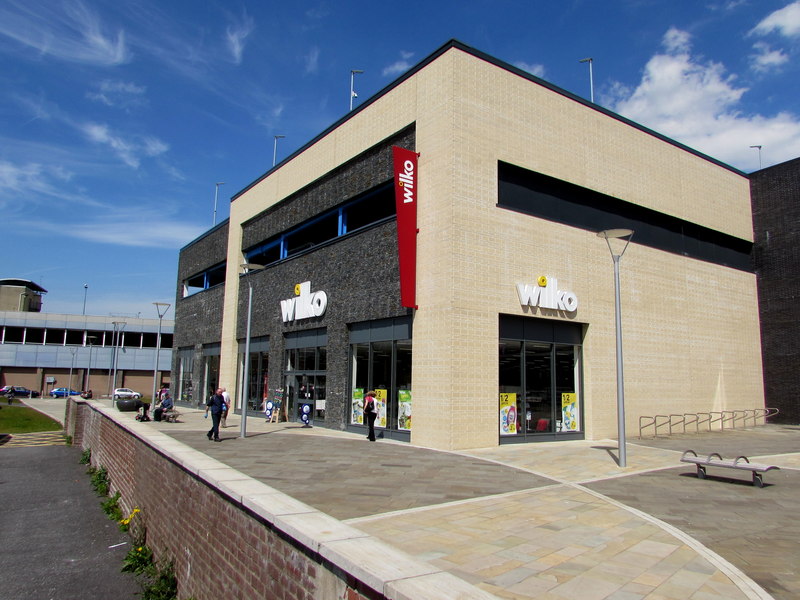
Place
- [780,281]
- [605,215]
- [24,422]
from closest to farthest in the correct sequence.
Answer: [605,215], [780,281], [24,422]

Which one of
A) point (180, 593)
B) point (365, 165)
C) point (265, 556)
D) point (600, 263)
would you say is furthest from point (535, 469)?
point (365, 165)

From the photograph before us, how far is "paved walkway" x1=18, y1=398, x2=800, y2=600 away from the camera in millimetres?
5434

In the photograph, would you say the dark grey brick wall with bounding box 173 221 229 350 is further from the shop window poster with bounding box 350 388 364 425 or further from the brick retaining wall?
the brick retaining wall

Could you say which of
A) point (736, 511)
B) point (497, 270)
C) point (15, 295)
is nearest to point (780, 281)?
point (497, 270)

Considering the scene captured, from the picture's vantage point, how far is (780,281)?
81.5 feet

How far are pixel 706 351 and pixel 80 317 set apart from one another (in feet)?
242

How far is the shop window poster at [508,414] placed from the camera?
16219mm

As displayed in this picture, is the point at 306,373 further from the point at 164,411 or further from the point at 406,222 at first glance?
the point at 406,222

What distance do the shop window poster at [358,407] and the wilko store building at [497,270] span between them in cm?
9

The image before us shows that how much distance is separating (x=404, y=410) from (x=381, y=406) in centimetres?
122

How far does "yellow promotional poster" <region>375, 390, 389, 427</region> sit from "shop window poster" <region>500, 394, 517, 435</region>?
3747 millimetres

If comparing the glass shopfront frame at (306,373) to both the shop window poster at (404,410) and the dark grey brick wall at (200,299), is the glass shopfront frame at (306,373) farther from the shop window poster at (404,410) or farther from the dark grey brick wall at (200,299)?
the dark grey brick wall at (200,299)

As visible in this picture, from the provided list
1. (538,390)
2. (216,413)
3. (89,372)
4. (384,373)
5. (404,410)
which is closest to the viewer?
(216,413)

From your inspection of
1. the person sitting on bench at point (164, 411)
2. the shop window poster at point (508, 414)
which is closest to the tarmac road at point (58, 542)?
the person sitting on bench at point (164, 411)
